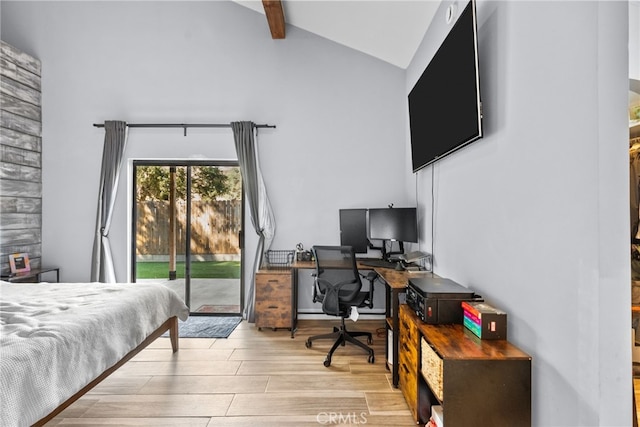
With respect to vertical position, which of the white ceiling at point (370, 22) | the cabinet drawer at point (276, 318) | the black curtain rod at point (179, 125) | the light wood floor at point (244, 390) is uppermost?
the white ceiling at point (370, 22)

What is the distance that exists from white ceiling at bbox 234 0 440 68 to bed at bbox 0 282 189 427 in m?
3.18

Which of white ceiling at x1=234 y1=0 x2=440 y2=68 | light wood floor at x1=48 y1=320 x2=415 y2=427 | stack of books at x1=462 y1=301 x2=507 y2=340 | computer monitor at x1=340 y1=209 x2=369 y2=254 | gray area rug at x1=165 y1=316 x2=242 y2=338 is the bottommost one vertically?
light wood floor at x1=48 y1=320 x2=415 y2=427

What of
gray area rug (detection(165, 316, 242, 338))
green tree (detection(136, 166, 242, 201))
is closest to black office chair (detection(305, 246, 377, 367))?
gray area rug (detection(165, 316, 242, 338))

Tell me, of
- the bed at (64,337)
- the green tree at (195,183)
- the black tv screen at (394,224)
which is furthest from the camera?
the green tree at (195,183)

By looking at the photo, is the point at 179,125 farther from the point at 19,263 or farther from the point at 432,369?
the point at 432,369

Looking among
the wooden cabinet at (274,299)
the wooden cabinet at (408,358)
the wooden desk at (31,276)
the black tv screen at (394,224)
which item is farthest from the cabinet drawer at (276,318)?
the wooden desk at (31,276)

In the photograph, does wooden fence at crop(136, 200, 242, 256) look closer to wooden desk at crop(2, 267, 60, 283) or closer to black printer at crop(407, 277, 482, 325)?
wooden desk at crop(2, 267, 60, 283)

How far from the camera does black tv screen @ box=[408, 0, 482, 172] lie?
6.41ft

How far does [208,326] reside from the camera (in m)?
3.77

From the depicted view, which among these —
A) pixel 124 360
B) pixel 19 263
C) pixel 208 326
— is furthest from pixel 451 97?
pixel 19 263

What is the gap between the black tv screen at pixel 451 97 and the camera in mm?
1954

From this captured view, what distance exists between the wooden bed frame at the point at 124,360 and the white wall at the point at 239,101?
5.15 ft

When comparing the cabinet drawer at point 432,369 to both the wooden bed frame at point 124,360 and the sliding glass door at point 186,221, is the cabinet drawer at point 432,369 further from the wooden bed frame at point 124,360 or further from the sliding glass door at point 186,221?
the sliding glass door at point 186,221

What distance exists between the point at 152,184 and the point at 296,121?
1.97 meters
